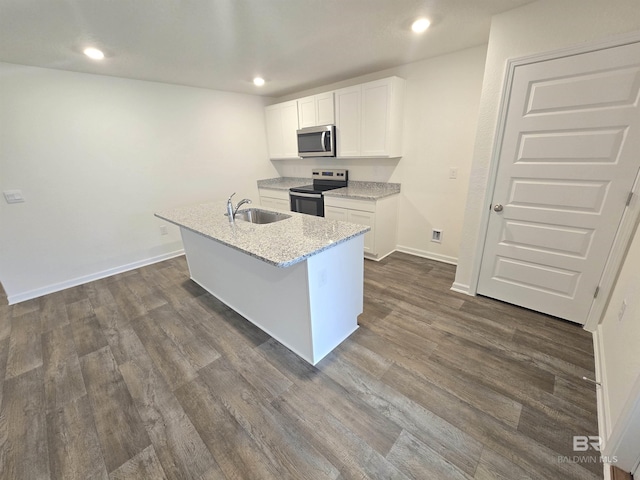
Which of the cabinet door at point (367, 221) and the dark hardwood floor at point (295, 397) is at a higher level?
the cabinet door at point (367, 221)

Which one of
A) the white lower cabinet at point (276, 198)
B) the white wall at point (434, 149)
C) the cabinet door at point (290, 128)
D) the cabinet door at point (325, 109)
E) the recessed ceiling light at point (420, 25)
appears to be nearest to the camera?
the recessed ceiling light at point (420, 25)

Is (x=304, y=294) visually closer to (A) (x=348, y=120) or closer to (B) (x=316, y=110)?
(A) (x=348, y=120)

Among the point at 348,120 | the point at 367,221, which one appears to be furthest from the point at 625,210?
the point at 348,120

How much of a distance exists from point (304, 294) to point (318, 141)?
2.68m

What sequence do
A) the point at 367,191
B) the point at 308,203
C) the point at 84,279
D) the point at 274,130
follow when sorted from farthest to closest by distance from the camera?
the point at 274,130 < the point at 308,203 < the point at 367,191 < the point at 84,279

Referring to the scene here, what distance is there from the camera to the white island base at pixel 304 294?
168 cm

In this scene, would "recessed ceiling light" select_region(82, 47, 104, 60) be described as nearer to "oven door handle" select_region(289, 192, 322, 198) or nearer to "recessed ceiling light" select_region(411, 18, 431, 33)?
"oven door handle" select_region(289, 192, 322, 198)

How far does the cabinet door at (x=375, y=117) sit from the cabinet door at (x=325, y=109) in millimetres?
497

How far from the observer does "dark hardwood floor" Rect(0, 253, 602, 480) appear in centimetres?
125

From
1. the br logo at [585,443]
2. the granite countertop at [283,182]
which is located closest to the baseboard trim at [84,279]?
the granite countertop at [283,182]

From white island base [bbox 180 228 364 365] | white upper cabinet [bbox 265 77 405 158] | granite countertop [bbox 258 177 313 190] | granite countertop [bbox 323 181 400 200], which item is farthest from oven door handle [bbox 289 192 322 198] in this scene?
white island base [bbox 180 228 364 365]

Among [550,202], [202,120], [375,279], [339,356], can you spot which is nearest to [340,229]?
[339,356]

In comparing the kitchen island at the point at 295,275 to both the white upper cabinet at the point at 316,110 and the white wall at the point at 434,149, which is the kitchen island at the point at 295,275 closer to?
the white wall at the point at 434,149

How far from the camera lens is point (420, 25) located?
2.07m
